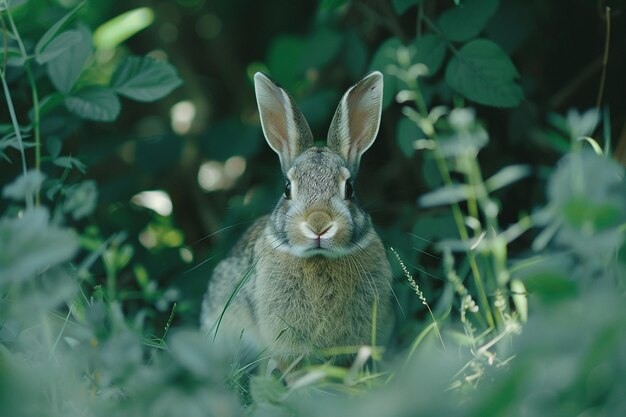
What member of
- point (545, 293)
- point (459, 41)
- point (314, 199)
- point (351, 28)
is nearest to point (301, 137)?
point (314, 199)

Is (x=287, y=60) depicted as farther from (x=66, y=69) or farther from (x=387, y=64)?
(x=66, y=69)

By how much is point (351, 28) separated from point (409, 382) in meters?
2.95

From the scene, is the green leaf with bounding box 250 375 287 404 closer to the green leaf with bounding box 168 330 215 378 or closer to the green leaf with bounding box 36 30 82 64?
the green leaf with bounding box 168 330 215 378

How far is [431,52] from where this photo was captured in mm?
3143

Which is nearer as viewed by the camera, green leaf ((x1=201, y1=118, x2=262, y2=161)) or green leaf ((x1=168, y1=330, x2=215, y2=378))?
green leaf ((x1=168, y1=330, x2=215, y2=378))

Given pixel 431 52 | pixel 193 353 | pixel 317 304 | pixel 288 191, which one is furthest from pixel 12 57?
pixel 193 353

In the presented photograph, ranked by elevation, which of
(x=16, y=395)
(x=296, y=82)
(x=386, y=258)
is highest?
(x=16, y=395)

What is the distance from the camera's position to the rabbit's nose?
2.71 m

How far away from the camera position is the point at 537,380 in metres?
1.45

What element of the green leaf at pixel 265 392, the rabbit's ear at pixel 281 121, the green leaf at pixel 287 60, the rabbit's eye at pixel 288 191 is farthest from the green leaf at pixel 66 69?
the green leaf at pixel 265 392

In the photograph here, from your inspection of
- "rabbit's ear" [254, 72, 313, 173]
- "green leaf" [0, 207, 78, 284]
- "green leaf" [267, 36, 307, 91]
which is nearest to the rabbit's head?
"rabbit's ear" [254, 72, 313, 173]

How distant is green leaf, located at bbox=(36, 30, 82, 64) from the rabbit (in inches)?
27.3

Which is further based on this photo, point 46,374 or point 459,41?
point 459,41

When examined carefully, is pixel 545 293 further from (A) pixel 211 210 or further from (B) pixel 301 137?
(A) pixel 211 210
